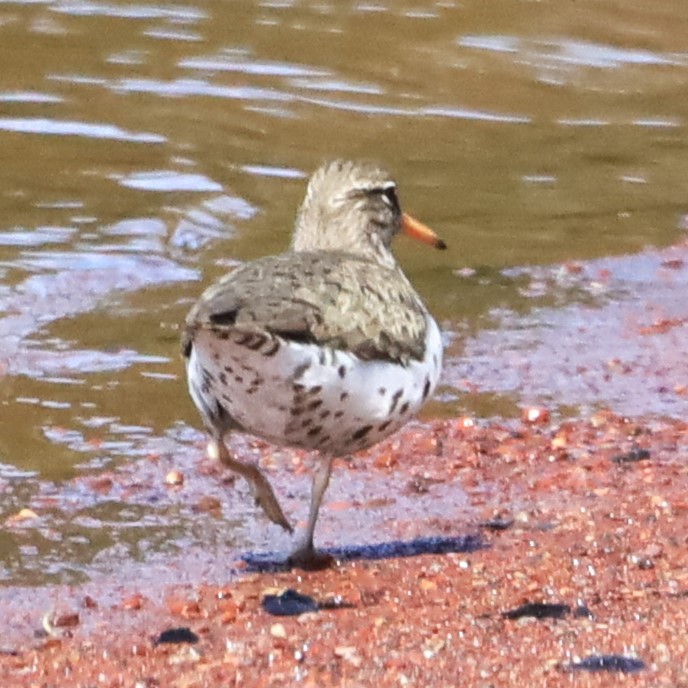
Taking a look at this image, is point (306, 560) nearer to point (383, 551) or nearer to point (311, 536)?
point (311, 536)

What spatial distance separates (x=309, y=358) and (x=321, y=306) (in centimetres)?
24

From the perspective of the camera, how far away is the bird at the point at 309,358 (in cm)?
563

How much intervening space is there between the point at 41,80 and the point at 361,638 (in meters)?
9.66

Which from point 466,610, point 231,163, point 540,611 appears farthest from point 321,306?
point 231,163

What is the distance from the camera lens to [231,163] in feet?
41.7

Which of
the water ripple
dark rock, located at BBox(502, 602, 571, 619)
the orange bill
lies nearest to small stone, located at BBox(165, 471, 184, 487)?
the orange bill

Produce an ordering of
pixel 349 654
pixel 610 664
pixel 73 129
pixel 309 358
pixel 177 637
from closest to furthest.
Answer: pixel 610 664
pixel 349 654
pixel 177 637
pixel 309 358
pixel 73 129

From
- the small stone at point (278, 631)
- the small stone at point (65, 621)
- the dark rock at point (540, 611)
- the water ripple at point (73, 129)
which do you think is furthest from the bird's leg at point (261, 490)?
the water ripple at point (73, 129)

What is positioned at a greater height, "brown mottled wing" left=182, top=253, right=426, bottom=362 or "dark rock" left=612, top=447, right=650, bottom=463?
"brown mottled wing" left=182, top=253, right=426, bottom=362

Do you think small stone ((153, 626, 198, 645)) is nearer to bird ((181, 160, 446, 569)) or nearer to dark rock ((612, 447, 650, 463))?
bird ((181, 160, 446, 569))

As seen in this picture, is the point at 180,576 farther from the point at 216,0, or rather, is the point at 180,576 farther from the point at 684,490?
the point at 216,0

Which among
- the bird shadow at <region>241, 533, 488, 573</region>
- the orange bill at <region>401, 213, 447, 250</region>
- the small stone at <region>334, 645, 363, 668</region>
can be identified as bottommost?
the bird shadow at <region>241, 533, 488, 573</region>

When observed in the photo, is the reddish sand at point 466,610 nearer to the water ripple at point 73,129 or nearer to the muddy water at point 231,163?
the muddy water at point 231,163

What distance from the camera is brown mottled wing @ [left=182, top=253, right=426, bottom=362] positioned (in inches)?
219
